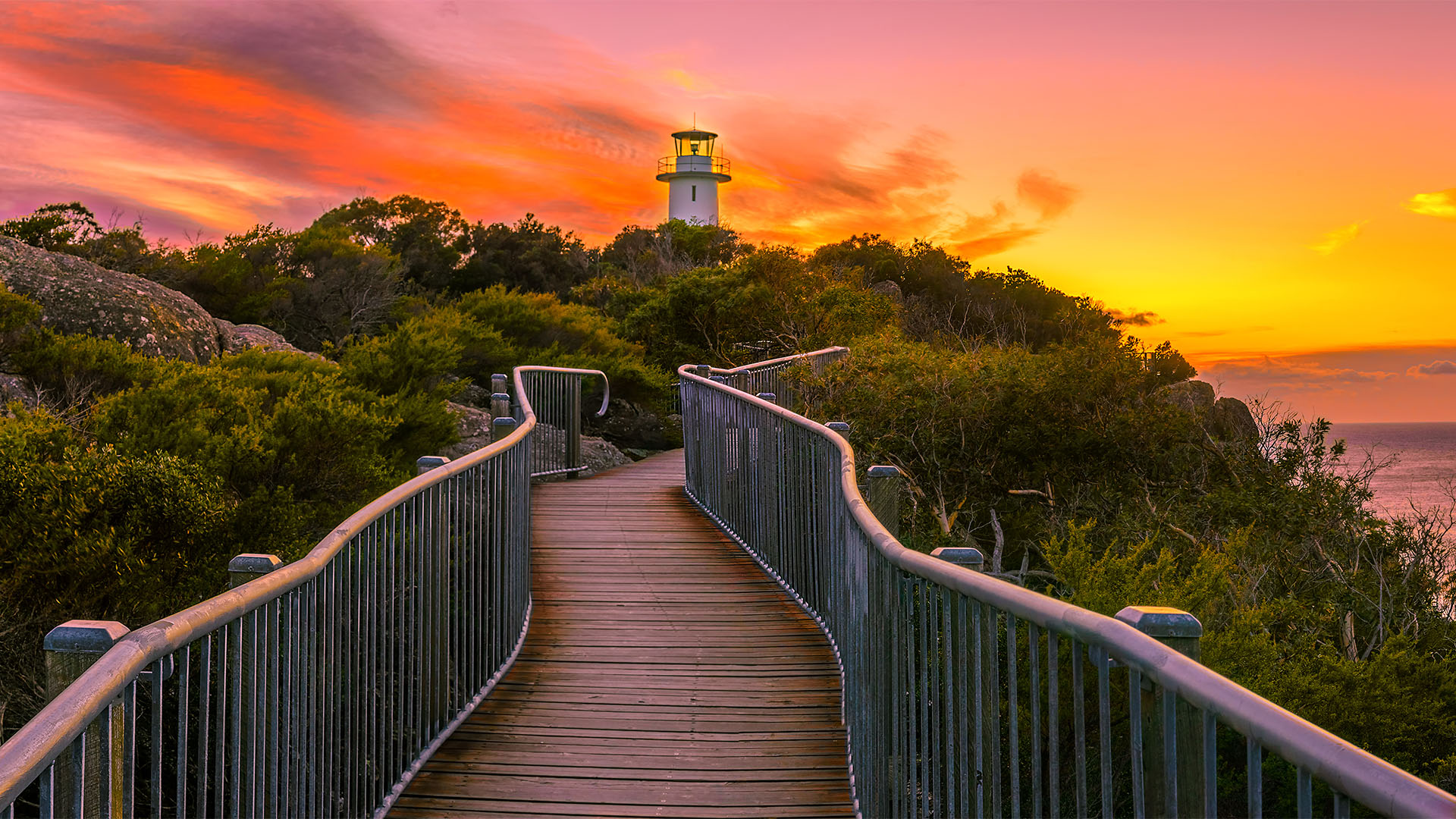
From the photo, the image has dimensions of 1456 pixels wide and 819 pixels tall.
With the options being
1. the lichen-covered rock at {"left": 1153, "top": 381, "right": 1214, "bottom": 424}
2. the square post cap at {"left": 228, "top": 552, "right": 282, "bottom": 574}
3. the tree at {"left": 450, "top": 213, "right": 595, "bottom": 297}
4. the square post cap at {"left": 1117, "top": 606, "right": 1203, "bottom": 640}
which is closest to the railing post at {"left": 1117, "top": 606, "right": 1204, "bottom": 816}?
the square post cap at {"left": 1117, "top": 606, "right": 1203, "bottom": 640}

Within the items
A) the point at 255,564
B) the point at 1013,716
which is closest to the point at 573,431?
the point at 255,564

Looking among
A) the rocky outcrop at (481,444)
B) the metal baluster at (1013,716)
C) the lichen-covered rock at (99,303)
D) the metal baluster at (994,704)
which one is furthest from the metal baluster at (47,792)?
the lichen-covered rock at (99,303)

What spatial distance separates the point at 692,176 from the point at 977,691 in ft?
237

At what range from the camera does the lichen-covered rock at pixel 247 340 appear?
18016mm

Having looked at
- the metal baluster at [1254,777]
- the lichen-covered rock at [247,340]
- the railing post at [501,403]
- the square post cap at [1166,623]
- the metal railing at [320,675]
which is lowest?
the metal railing at [320,675]

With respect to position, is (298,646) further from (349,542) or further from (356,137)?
(356,137)

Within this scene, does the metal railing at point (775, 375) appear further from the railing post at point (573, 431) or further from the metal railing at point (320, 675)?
the metal railing at point (320, 675)

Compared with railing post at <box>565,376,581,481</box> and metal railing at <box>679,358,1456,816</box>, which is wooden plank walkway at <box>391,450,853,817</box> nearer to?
metal railing at <box>679,358,1456,816</box>

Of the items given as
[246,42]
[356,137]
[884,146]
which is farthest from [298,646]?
[884,146]

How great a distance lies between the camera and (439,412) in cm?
1595

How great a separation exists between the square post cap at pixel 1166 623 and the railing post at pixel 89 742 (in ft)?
6.09

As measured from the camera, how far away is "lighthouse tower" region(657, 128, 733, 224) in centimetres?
7238

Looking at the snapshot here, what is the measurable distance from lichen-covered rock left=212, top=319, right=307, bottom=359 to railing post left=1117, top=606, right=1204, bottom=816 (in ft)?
56.8

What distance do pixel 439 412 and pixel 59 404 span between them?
192 inches
